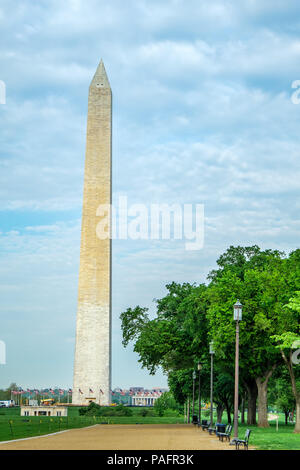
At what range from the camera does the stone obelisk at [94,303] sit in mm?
80000

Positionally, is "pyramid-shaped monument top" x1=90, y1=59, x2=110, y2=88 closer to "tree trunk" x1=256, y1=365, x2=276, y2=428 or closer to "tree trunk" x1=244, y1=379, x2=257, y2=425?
"tree trunk" x1=244, y1=379, x2=257, y2=425

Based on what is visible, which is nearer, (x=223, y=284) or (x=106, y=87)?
(x=223, y=284)

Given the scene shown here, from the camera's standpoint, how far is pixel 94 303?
8038 cm

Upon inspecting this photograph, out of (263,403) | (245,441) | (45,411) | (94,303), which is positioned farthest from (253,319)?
(45,411)

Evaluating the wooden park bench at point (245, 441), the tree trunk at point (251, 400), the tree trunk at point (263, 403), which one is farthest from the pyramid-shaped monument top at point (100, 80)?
the wooden park bench at point (245, 441)

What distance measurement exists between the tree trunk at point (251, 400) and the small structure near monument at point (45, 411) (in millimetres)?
24691

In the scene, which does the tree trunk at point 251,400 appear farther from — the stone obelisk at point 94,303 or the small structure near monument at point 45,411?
the small structure near monument at point 45,411

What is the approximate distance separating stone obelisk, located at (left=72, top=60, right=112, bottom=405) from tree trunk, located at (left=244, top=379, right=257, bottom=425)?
22.0 meters

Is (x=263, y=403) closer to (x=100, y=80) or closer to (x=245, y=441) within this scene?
(x=245, y=441)

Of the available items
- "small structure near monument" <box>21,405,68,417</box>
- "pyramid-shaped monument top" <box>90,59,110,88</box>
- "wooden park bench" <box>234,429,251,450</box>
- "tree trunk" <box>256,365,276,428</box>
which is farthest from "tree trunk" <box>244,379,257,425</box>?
"pyramid-shaped monument top" <box>90,59,110,88</box>
